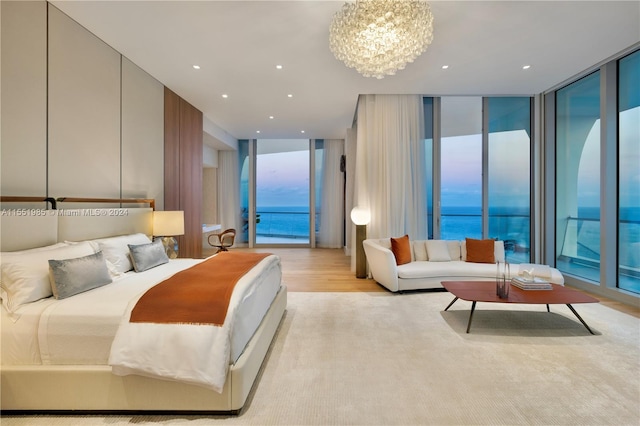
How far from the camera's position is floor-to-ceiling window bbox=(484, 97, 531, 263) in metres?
5.38

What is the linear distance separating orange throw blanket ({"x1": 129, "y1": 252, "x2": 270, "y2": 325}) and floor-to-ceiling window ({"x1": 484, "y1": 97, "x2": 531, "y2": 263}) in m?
5.15

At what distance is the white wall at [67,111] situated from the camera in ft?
7.94

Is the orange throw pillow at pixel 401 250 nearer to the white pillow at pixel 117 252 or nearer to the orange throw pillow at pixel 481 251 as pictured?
the orange throw pillow at pixel 481 251

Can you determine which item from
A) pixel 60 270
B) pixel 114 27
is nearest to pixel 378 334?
pixel 60 270

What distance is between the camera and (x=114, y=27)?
311 cm

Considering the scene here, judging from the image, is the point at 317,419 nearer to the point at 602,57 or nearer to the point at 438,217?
the point at 438,217

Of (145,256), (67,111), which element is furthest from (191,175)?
(145,256)

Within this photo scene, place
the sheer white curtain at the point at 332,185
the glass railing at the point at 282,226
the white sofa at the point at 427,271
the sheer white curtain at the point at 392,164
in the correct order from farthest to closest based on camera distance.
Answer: the glass railing at the point at 282,226 → the sheer white curtain at the point at 332,185 → the sheer white curtain at the point at 392,164 → the white sofa at the point at 427,271

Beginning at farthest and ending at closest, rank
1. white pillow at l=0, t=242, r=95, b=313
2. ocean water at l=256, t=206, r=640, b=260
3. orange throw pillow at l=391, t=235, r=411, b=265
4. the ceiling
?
orange throw pillow at l=391, t=235, r=411, b=265 < ocean water at l=256, t=206, r=640, b=260 < the ceiling < white pillow at l=0, t=242, r=95, b=313

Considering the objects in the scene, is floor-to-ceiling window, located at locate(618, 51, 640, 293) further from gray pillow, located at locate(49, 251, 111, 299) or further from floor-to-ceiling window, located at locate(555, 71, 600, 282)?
gray pillow, located at locate(49, 251, 111, 299)

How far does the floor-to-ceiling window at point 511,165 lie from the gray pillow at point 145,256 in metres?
5.49

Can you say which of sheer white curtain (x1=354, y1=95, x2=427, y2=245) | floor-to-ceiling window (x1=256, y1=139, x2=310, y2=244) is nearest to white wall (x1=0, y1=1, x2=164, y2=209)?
sheer white curtain (x1=354, y1=95, x2=427, y2=245)

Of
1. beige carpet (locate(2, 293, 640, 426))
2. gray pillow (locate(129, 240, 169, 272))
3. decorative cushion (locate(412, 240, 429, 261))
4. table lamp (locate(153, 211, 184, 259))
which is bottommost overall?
beige carpet (locate(2, 293, 640, 426))

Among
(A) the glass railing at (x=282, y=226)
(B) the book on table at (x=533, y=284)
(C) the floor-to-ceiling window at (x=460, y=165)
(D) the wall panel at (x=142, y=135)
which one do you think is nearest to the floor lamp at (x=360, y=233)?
(C) the floor-to-ceiling window at (x=460, y=165)
